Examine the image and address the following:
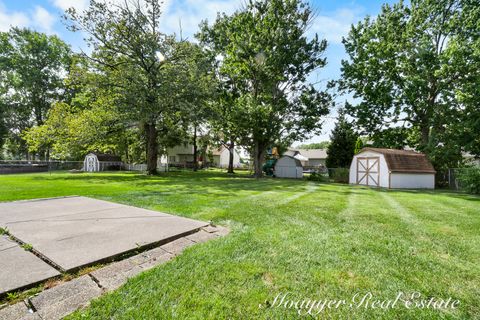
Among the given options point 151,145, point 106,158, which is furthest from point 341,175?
point 106,158

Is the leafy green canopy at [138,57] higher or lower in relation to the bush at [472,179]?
higher

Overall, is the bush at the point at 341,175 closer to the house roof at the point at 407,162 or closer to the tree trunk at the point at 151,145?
the house roof at the point at 407,162

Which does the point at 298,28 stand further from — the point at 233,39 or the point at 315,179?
the point at 315,179

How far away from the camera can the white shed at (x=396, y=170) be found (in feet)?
51.1

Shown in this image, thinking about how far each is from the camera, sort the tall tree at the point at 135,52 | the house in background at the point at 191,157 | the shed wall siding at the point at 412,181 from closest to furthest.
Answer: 1. the shed wall siding at the point at 412,181
2. the tall tree at the point at 135,52
3. the house in background at the point at 191,157

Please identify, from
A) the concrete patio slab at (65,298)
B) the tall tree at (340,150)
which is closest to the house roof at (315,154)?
the tall tree at (340,150)

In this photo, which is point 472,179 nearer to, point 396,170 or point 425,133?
point 396,170

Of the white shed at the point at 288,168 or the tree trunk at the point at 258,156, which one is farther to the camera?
the white shed at the point at 288,168

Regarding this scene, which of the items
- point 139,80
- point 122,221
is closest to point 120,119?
point 139,80

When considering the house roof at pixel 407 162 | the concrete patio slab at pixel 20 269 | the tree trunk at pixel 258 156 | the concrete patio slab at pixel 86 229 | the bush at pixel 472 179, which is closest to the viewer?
the concrete patio slab at pixel 20 269

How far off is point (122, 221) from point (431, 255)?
198 inches

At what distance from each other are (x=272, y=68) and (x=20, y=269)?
64.0 ft

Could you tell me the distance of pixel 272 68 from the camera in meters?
19.1

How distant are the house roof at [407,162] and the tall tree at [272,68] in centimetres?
675
